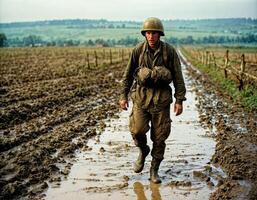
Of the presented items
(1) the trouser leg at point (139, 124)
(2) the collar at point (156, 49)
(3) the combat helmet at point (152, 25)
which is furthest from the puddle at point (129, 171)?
(3) the combat helmet at point (152, 25)

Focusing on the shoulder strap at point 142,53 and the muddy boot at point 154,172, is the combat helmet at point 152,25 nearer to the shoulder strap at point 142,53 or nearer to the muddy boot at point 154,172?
the shoulder strap at point 142,53

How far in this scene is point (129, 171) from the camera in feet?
19.3

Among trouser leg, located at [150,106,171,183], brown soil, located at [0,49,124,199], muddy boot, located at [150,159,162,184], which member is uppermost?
trouser leg, located at [150,106,171,183]

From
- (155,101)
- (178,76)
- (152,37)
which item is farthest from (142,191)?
(152,37)

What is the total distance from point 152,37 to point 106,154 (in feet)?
7.94

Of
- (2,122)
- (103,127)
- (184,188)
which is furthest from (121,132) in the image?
(184,188)

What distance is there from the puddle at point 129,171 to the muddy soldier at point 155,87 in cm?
33

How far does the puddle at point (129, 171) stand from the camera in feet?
16.5

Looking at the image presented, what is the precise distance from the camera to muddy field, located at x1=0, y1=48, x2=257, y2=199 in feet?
16.8

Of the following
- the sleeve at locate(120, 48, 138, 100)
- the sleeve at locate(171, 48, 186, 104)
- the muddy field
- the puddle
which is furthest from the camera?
the sleeve at locate(120, 48, 138, 100)

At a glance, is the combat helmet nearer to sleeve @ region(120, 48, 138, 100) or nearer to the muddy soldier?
the muddy soldier

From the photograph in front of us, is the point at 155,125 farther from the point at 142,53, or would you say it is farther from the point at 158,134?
the point at 142,53

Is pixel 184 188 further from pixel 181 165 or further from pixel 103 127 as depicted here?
pixel 103 127

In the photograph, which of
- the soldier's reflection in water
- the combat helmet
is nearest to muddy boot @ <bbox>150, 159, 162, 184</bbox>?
the soldier's reflection in water
